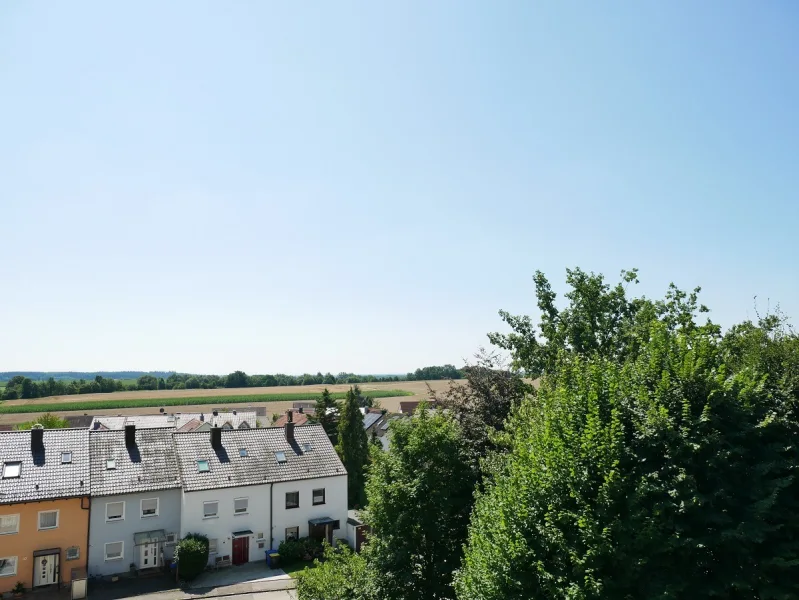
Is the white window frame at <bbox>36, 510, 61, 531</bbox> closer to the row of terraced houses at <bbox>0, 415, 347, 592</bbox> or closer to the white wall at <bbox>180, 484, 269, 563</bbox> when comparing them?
the row of terraced houses at <bbox>0, 415, 347, 592</bbox>

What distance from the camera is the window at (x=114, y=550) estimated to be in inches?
1205

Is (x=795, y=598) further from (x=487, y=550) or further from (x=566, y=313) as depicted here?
(x=566, y=313)

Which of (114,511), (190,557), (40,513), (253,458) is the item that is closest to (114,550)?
(114,511)

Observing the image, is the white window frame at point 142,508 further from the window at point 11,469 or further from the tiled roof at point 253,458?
the window at point 11,469

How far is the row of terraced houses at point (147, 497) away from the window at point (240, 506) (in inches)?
2.5

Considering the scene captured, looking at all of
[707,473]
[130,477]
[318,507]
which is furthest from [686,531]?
[130,477]

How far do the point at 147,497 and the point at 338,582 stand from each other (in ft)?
62.9

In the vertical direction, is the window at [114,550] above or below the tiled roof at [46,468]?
below

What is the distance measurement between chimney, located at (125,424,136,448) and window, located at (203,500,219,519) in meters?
6.92

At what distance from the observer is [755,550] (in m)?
10.7

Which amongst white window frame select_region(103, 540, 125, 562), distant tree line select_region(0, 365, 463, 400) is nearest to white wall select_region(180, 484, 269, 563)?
white window frame select_region(103, 540, 125, 562)

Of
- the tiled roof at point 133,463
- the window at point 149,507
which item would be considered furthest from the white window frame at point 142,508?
the tiled roof at point 133,463

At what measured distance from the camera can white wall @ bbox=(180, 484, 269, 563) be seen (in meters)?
32.0

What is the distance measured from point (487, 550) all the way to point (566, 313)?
51.6ft
